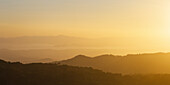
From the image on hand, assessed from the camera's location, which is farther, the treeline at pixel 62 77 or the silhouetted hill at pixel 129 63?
the silhouetted hill at pixel 129 63

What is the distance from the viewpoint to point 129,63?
388 ft

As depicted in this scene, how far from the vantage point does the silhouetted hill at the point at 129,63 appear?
110125 millimetres

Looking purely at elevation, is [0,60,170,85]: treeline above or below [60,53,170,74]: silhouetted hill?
below

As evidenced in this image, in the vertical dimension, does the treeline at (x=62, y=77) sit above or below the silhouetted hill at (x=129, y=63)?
below

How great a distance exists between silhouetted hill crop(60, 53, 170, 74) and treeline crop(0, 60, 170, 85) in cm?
7386

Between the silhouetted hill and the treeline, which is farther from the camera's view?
the silhouetted hill

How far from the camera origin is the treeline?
30.0 m

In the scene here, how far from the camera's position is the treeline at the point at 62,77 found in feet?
98.4

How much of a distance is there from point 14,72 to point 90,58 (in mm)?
99695

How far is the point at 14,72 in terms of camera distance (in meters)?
31.8

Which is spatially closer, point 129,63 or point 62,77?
point 62,77

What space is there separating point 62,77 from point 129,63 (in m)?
89.3

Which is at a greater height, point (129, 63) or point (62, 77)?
point (129, 63)

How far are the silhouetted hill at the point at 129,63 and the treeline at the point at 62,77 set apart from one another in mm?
73856
